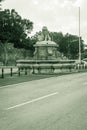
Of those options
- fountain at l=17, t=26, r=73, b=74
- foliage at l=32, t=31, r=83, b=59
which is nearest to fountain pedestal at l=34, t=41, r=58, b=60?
fountain at l=17, t=26, r=73, b=74

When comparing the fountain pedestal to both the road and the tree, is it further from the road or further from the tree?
the tree

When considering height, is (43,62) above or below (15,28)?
below

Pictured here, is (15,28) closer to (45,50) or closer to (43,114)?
(45,50)

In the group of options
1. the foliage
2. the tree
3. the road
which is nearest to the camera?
the road

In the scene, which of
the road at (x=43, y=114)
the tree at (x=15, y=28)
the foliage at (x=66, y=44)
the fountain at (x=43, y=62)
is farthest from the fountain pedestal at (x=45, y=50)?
the foliage at (x=66, y=44)

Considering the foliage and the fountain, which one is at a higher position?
the foliage

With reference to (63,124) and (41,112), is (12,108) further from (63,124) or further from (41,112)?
(63,124)

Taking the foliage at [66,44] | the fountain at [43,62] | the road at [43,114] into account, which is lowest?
the road at [43,114]

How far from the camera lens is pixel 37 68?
4481cm

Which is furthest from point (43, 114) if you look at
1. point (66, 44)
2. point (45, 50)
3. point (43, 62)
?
point (66, 44)

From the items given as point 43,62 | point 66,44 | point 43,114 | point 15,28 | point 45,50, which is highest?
point 15,28

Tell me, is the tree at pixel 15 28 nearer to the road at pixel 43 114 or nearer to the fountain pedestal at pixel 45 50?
the fountain pedestal at pixel 45 50

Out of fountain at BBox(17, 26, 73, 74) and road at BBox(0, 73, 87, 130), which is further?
fountain at BBox(17, 26, 73, 74)

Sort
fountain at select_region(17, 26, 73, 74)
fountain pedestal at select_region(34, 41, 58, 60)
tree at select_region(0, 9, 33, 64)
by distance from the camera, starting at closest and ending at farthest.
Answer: fountain at select_region(17, 26, 73, 74)
fountain pedestal at select_region(34, 41, 58, 60)
tree at select_region(0, 9, 33, 64)
